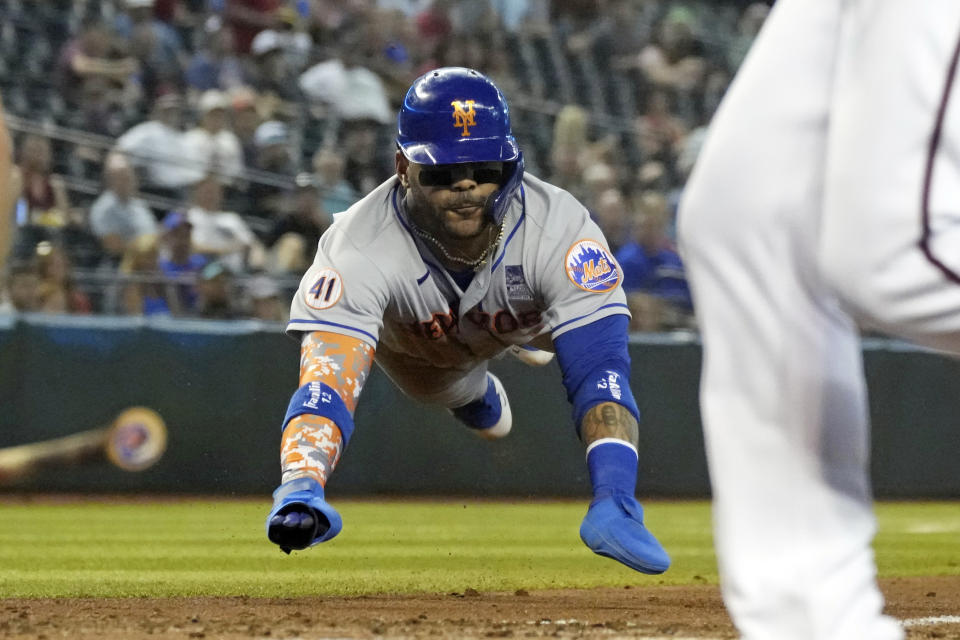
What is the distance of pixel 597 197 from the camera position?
11312 millimetres

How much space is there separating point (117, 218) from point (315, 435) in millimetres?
5980

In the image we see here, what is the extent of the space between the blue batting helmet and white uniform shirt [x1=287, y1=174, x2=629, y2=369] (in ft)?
0.63

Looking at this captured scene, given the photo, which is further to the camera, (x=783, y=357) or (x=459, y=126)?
(x=459, y=126)

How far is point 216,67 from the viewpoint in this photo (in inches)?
451

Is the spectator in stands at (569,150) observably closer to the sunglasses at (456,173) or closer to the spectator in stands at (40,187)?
the spectator in stands at (40,187)

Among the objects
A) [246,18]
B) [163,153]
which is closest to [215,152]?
[163,153]

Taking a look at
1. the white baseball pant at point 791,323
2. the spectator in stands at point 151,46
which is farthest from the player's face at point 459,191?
the spectator in stands at point 151,46

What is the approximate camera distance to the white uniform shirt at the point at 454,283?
4766mm

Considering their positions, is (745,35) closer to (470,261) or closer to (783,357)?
(470,261)

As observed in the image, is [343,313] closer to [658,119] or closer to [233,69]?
[233,69]

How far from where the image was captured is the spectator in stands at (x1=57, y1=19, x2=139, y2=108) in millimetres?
11023

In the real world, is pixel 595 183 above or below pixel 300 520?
above

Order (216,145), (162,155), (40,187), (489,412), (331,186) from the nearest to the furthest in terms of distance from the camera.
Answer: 1. (489,412)
2. (40,187)
3. (162,155)
4. (331,186)
5. (216,145)

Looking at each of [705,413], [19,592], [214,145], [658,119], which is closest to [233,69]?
[214,145]
